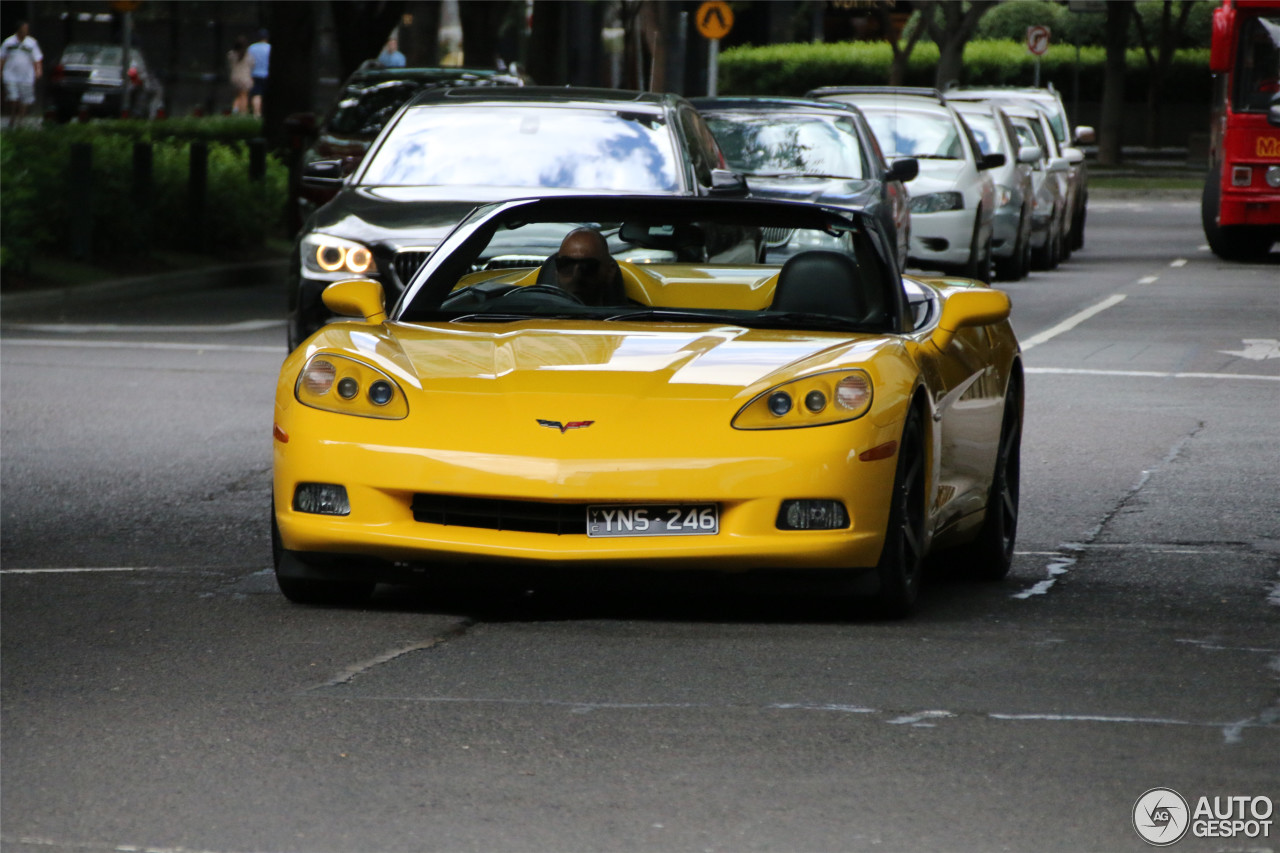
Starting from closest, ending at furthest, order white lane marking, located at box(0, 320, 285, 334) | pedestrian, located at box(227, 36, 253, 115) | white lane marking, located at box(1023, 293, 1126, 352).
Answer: white lane marking, located at box(1023, 293, 1126, 352), white lane marking, located at box(0, 320, 285, 334), pedestrian, located at box(227, 36, 253, 115)

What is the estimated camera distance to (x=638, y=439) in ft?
20.9

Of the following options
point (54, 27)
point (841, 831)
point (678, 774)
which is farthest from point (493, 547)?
point (54, 27)

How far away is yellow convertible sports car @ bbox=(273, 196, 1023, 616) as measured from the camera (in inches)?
250

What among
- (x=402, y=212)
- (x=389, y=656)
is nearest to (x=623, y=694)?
(x=389, y=656)

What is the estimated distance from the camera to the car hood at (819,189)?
16.7 meters

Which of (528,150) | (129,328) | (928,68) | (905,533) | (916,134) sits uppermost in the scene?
(528,150)

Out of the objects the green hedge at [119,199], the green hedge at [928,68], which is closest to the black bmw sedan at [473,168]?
the green hedge at [119,199]

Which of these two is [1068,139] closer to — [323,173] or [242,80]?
[323,173]

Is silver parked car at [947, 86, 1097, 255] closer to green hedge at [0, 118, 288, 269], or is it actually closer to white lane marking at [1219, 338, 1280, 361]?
green hedge at [0, 118, 288, 269]

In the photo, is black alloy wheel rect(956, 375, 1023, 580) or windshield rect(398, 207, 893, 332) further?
black alloy wheel rect(956, 375, 1023, 580)

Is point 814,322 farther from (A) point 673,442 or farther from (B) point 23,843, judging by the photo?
(B) point 23,843

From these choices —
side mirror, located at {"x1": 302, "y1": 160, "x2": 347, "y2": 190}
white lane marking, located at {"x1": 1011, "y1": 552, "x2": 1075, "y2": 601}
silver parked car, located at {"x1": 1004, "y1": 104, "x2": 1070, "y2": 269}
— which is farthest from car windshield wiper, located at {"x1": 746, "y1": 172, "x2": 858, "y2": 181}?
white lane marking, located at {"x1": 1011, "y1": 552, "x2": 1075, "y2": 601}

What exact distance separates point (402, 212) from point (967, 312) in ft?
19.6

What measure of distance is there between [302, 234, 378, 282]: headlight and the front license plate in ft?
20.7
